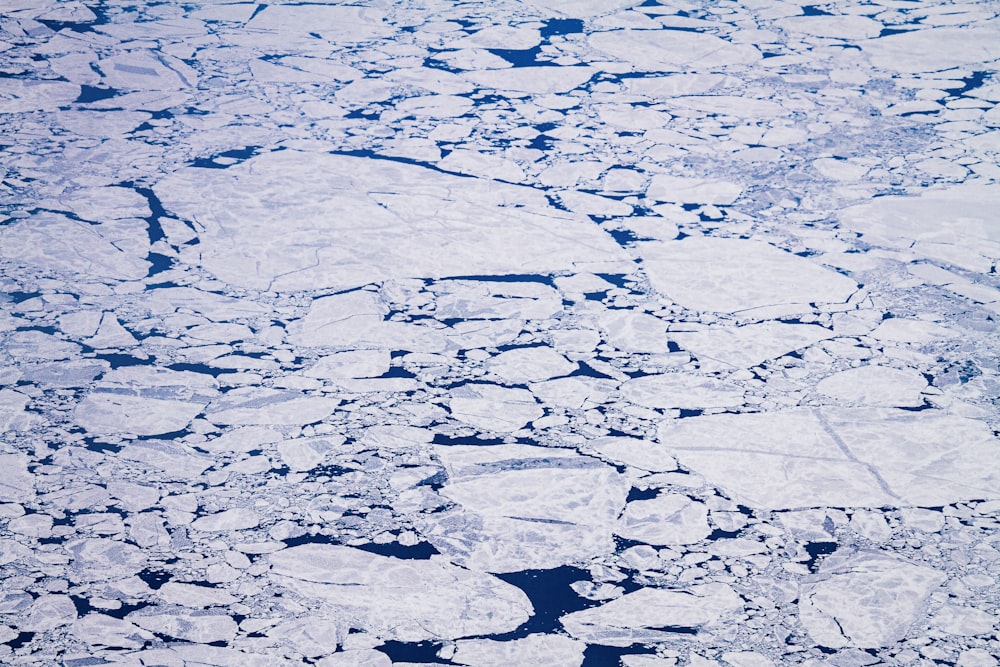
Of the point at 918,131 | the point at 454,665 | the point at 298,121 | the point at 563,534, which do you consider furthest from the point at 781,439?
the point at 298,121

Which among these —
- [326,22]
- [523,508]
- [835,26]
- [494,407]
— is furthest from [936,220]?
[326,22]

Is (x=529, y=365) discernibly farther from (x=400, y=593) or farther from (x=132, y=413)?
(x=132, y=413)

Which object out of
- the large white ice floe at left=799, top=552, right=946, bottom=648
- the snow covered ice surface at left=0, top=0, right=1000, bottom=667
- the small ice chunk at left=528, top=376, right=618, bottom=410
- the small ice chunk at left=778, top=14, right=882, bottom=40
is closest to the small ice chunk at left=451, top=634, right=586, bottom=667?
the snow covered ice surface at left=0, top=0, right=1000, bottom=667

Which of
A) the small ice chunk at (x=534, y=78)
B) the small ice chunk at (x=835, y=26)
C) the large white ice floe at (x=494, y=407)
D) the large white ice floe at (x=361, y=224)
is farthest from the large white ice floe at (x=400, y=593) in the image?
the small ice chunk at (x=835, y=26)

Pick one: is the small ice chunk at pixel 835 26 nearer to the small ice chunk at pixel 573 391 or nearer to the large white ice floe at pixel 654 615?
the small ice chunk at pixel 573 391

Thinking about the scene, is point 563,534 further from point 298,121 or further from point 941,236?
point 298,121

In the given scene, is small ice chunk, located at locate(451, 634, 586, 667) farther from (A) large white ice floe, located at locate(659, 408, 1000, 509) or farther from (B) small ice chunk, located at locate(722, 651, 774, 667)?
(A) large white ice floe, located at locate(659, 408, 1000, 509)
